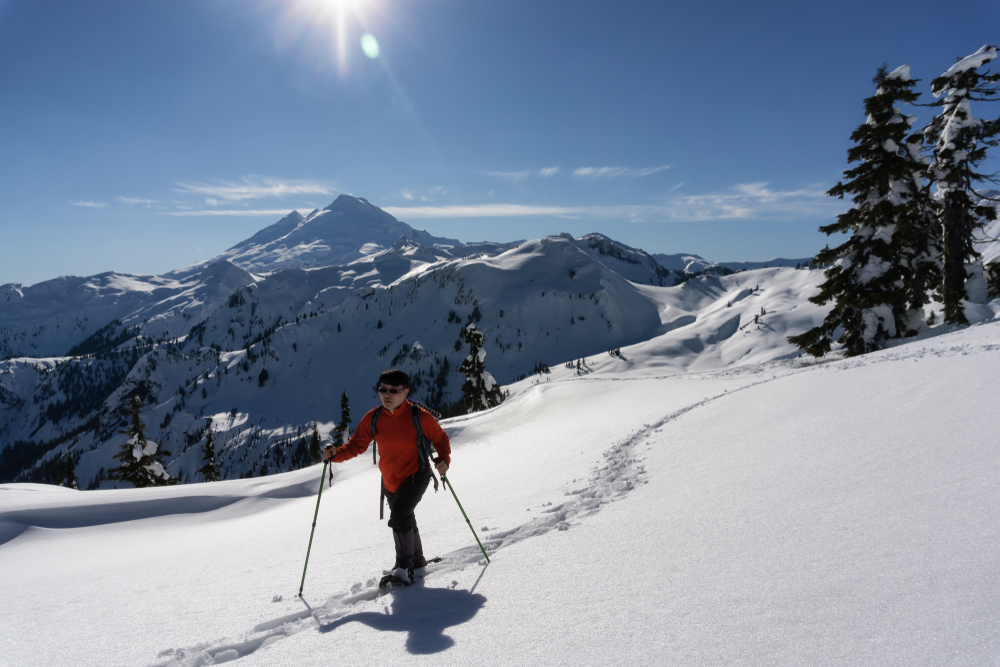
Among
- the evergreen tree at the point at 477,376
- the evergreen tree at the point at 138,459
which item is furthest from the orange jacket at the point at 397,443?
the evergreen tree at the point at 477,376

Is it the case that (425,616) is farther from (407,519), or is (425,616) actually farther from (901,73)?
(901,73)

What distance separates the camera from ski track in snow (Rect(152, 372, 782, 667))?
3992mm

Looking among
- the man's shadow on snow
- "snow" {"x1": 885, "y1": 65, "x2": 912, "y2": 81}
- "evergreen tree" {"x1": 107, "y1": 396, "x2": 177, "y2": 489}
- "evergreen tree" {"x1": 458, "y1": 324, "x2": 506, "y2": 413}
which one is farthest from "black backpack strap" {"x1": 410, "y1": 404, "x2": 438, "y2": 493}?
"evergreen tree" {"x1": 458, "y1": 324, "x2": 506, "y2": 413}

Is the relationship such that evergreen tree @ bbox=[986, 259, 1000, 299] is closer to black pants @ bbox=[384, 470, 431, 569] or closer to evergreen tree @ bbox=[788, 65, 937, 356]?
evergreen tree @ bbox=[788, 65, 937, 356]

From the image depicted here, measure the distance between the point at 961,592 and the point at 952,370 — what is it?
7466 mm

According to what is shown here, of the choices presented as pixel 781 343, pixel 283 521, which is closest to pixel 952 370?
pixel 283 521

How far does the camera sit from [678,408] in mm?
13594

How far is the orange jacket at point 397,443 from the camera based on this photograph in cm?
559

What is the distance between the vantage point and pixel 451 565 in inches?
218

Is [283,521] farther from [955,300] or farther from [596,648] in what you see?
[955,300]

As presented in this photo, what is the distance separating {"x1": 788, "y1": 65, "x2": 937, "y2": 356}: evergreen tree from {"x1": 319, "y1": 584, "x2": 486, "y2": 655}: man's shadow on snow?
74.0 feet

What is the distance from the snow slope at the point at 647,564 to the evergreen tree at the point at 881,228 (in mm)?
11363

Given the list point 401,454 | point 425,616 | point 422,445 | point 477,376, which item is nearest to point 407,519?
point 401,454

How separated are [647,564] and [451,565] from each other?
8.19 ft
